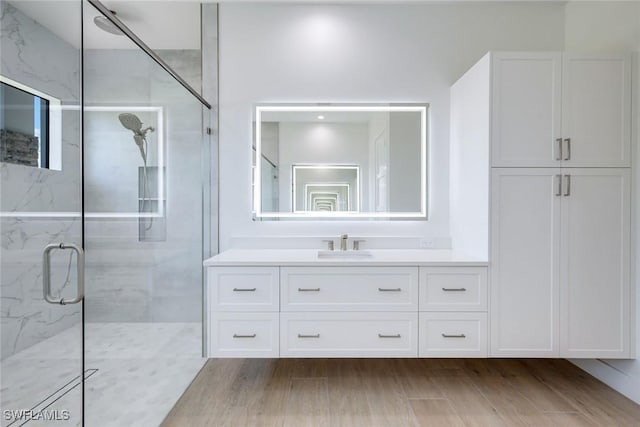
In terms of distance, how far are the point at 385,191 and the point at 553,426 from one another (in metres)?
1.72

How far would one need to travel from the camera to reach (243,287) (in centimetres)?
212

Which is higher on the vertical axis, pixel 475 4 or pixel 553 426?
pixel 475 4

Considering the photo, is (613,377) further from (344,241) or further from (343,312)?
(344,241)

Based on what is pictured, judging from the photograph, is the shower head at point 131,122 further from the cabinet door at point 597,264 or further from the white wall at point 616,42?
the white wall at point 616,42

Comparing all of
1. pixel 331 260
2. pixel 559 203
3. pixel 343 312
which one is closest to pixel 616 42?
pixel 559 203

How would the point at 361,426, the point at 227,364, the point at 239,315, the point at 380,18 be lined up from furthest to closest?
the point at 380,18, the point at 227,364, the point at 239,315, the point at 361,426

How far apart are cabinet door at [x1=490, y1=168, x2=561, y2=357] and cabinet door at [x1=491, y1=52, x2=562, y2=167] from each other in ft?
0.32

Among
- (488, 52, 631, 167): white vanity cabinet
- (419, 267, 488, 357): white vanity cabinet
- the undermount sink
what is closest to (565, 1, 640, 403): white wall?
(488, 52, 631, 167): white vanity cabinet

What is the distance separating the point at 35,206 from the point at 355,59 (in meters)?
2.26

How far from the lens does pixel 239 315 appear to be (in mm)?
2109

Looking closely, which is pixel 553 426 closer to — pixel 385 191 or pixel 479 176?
pixel 479 176

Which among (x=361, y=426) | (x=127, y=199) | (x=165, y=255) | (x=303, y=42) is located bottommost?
(x=361, y=426)

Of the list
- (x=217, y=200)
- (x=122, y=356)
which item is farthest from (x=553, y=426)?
(x=217, y=200)

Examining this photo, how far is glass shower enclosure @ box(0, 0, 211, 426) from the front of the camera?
65.4 inches
